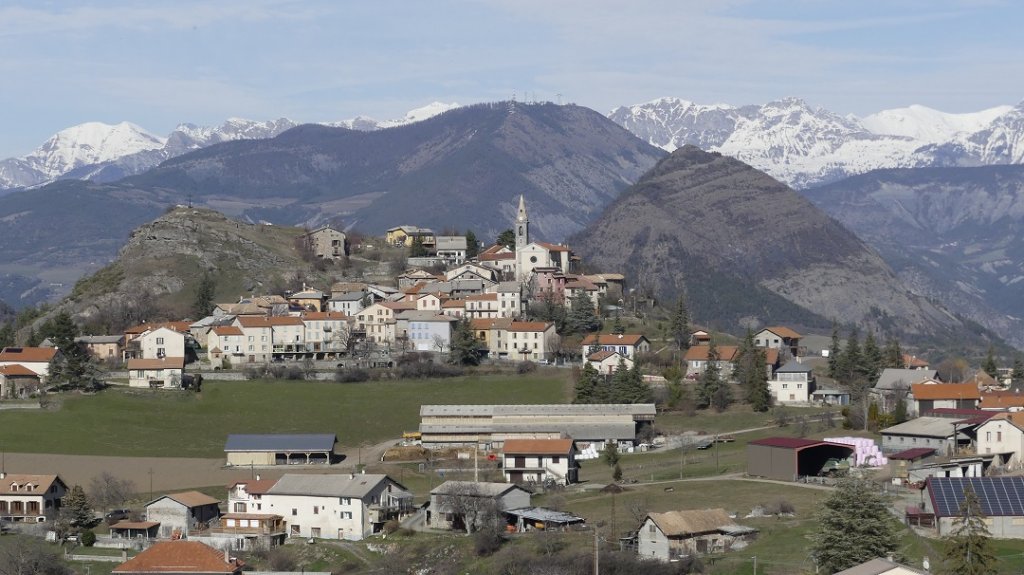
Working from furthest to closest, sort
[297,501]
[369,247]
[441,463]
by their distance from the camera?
1. [369,247]
2. [441,463]
3. [297,501]

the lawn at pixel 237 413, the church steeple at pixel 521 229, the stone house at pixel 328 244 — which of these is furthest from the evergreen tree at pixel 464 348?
the stone house at pixel 328 244

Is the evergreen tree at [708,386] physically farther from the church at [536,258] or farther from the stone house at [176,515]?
the stone house at [176,515]

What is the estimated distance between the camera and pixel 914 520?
212 feet

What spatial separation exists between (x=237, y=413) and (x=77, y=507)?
26470 mm

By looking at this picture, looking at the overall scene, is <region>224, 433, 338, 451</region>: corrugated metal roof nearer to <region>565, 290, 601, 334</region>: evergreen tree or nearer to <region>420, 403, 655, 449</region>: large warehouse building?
<region>420, 403, 655, 449</region>: large warehouse building

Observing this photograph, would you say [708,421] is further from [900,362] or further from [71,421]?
[71,421]

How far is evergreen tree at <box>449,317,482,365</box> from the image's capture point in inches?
4434

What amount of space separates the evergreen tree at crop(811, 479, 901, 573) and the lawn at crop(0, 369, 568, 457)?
4340cm

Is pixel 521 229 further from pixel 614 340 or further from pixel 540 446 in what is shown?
pixel 540 446

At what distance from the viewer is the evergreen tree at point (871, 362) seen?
4269 inches

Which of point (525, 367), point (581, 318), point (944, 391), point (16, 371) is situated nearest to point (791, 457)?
point (944, 391)

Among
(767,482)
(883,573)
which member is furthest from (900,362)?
(883,573)

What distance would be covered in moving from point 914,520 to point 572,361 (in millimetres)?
51964

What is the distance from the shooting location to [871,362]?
10956cm
